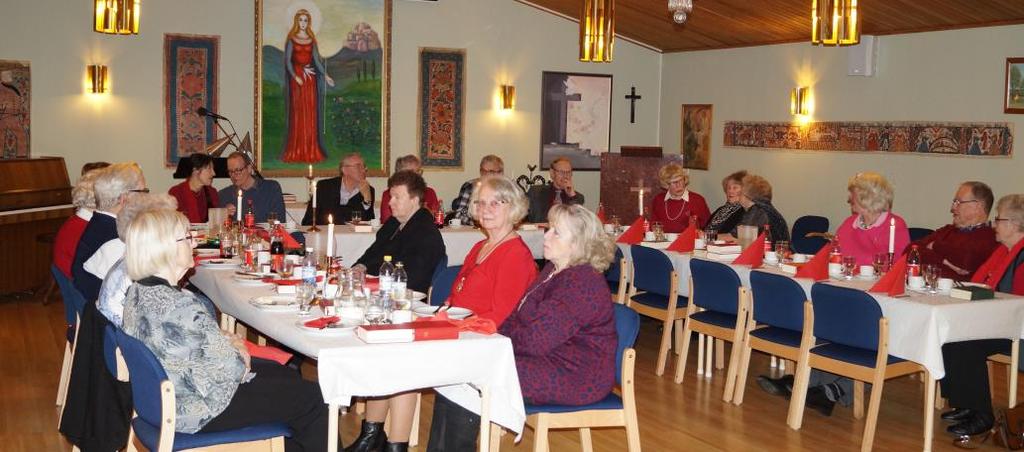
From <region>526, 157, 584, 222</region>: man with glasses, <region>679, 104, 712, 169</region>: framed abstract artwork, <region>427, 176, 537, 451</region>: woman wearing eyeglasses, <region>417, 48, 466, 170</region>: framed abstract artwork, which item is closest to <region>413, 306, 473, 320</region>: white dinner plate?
<region>427, 176, 537, 451</region>: woman wearing eyeglasses

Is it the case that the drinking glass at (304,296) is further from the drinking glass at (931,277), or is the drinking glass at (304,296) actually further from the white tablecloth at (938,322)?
the drinking glass at (931,277)

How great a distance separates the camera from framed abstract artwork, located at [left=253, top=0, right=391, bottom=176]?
11977mm

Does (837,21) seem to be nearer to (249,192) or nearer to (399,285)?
(399,285)

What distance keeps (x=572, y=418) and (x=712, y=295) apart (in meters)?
2.67

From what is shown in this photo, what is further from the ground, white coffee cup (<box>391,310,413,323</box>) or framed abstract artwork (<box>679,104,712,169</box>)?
framed abstract artwork (<box>679,104,712,169</box>)

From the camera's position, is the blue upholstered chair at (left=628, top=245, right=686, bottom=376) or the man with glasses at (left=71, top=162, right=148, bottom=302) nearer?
the man with glasses at (left=71, top=162, right=148, bottom=302)

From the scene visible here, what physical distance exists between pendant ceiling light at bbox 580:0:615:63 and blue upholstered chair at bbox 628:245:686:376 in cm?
138

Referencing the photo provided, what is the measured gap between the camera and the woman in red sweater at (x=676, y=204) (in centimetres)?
948

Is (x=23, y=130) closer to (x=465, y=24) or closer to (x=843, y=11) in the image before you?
(x=465, y=24)

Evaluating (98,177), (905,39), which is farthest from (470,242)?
(905,39)

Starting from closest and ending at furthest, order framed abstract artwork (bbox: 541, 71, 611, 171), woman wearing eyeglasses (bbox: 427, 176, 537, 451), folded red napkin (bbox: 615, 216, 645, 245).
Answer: woman wearing eyeglasses (bbox: 427, 176, 537, 451) < folded red napkin (bbox: 615, 216, 645, 245) < framed abstract artwork (bbox: 541, 71, 611, 171)

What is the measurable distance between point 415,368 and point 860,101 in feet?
25.4

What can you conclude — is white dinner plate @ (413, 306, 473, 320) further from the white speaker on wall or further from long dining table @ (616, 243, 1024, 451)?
the white speaker on wall

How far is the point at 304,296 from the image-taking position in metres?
4.72
